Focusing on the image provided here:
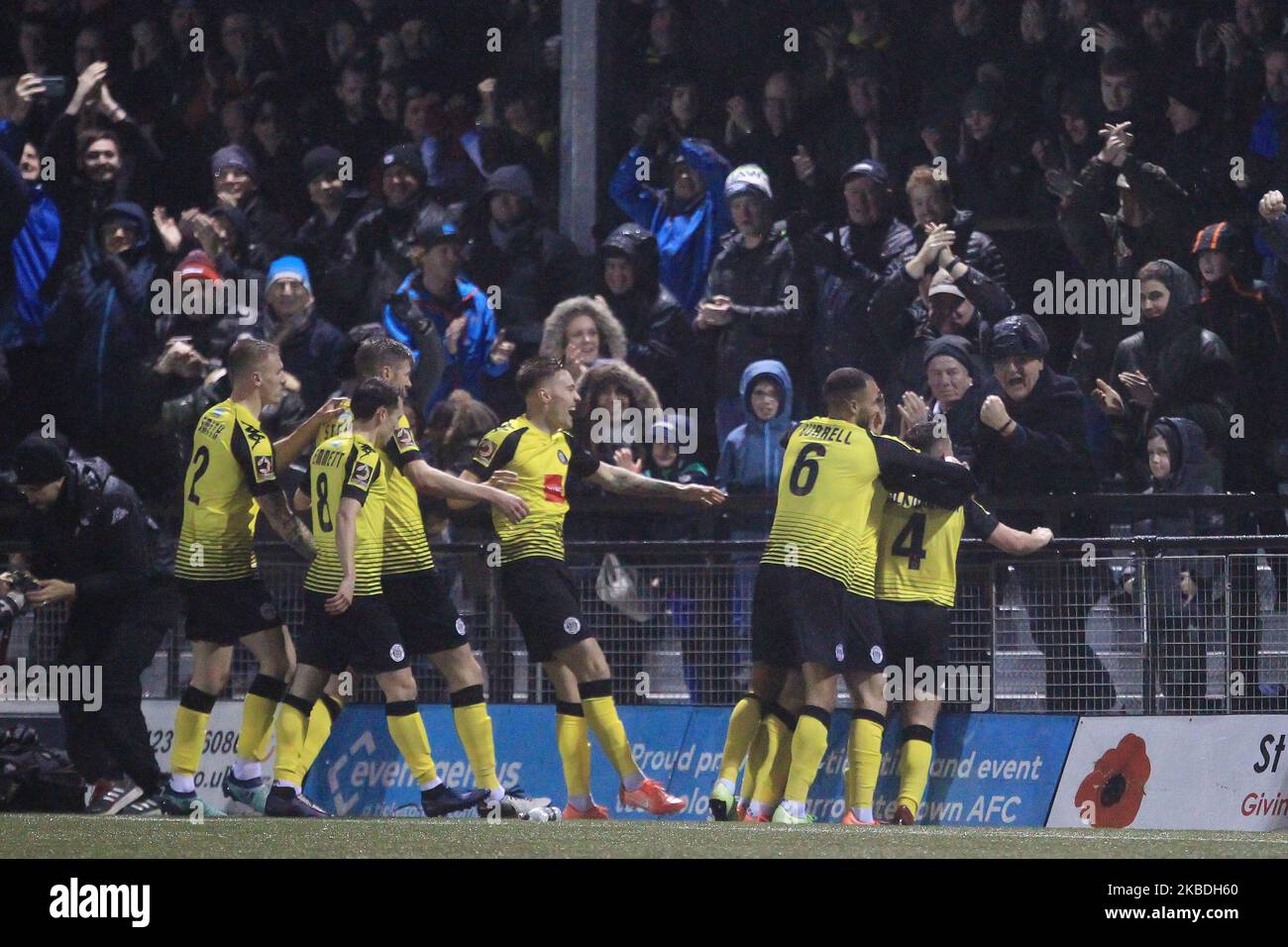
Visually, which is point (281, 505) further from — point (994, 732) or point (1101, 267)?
point (1101, 267)

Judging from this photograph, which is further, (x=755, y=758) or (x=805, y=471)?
(x=755, y=758)

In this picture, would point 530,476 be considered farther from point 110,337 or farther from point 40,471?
point 110,337

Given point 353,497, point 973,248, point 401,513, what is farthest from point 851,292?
point 353,497

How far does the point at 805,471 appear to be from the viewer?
32.2ft

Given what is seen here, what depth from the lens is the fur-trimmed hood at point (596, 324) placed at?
12.2 m

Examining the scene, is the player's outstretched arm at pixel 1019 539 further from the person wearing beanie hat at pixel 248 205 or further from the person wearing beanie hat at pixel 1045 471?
the person wearing beanie hat at pixel 248 205

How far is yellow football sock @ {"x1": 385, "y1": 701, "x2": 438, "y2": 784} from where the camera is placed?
9.78 metres

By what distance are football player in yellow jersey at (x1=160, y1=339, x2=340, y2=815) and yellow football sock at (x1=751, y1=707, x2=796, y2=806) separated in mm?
2397

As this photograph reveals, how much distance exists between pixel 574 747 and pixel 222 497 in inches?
83.7

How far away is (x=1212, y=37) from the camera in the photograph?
12641 mm

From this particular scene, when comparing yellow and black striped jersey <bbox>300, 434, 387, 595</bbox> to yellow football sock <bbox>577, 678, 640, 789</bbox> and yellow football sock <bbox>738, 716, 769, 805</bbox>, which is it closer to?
yellow football sock <bbox>577, 678, 640, 789</bbox>

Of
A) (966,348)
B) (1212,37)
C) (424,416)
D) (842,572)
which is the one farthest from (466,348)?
(1212,37)

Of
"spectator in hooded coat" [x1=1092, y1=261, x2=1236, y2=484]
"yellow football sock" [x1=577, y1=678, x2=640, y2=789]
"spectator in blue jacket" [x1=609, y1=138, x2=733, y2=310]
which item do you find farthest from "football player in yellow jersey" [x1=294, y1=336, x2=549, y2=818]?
"spectator in hooded coat" [x1=1092, y1=261, x2=1236, y2=484]

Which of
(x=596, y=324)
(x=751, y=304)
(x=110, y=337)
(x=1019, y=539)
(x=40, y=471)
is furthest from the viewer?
(x=110, y=337)
